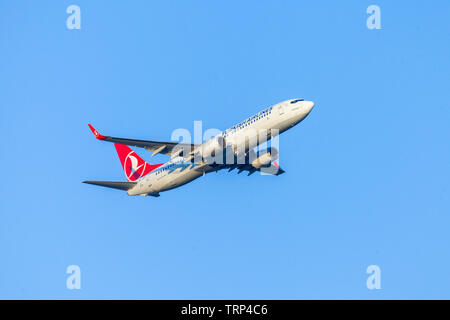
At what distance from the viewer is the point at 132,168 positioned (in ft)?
268

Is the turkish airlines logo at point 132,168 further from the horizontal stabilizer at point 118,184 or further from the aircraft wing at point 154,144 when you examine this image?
the aircraft wing at point 154,144

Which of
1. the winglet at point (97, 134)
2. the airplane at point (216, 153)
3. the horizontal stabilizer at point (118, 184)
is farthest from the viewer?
the horizontal stabilizer at point (118, 184)

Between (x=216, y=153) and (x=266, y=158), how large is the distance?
30.5 ft

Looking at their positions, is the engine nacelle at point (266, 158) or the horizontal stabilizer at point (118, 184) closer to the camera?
the engine nacelle at point (266, 158)

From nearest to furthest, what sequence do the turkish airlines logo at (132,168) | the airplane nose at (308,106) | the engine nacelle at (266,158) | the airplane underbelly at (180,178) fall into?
the airplane nose at (308,106)
the airplane underbelly at (180,178)
the engine nacelle at (266,158)
the turkish airlines logo at (132,168)

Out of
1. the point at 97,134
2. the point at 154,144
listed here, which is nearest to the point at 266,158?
the point at 154,144

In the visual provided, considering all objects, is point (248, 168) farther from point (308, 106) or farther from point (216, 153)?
point (308, 106)

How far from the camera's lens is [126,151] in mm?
83688

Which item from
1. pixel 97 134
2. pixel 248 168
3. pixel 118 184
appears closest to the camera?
pixel 97 134

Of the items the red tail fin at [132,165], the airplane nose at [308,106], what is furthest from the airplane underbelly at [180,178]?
the airplane nose at [308,106]

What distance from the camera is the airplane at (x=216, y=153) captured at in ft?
215
